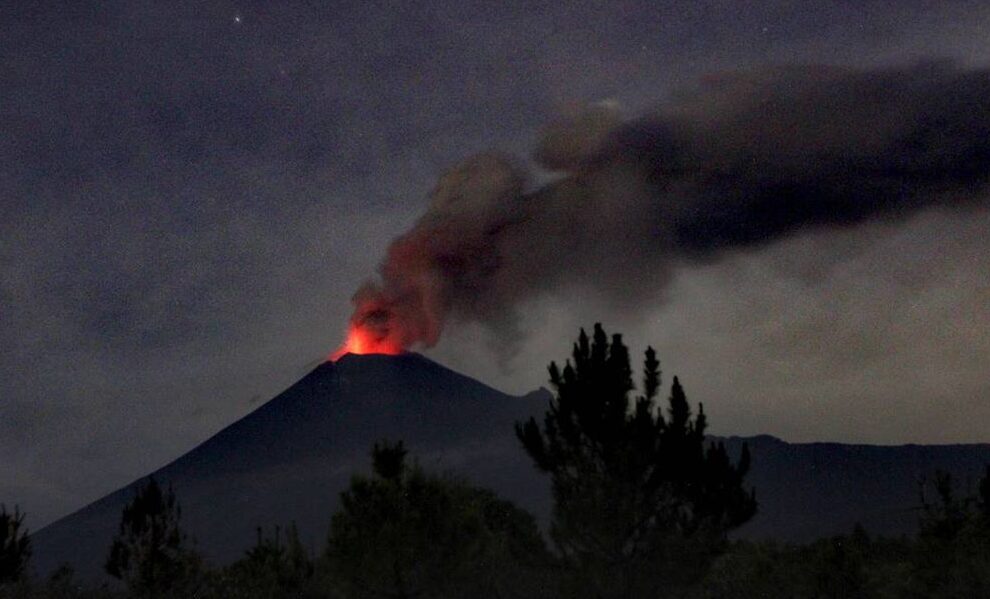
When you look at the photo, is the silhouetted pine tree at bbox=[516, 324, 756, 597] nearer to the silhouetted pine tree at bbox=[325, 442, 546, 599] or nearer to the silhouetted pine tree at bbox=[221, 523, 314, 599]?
the silhouetted pine tree at bbox=[325, 442, 546, 599]

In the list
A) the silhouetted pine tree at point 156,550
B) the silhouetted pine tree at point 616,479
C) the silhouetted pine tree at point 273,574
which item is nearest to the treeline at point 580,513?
the silhouetted pine tree at point 616,479

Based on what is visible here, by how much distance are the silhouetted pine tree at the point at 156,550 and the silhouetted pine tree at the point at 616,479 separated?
54.4ft

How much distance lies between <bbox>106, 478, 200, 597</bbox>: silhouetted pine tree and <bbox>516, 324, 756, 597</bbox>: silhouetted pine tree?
16.6 metres

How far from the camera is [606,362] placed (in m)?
26.5

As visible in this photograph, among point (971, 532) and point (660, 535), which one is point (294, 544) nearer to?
point (660, 535)

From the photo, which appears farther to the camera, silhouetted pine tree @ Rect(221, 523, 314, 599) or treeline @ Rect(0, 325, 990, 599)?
silhouetted pine tree @ Rect(221, 523, 314, 599)

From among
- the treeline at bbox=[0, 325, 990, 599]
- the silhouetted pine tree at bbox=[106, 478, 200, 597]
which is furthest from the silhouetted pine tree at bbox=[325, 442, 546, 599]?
the silhouetted pine tree at bbox=[106, 478, 200, 597]

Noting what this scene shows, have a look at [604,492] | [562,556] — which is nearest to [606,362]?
[604,492]

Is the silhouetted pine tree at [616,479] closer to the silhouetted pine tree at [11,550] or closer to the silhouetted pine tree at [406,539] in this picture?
the silhouetted pine tree at [406,539]

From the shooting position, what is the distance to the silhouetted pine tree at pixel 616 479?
26.1 metres

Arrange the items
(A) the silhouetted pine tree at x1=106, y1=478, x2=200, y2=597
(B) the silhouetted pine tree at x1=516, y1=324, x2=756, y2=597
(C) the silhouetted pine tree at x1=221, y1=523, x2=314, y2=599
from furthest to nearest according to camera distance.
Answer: (A) the silhouetted pine tree at x1=106, y1=478, x2=200, y2=597 → (C) the silhouetted pine tree at x1=221, y1=523, x2=314, y2=599 → (B) the silhouetted pine tree at x1=516, y1=324, x2=756, y2=597

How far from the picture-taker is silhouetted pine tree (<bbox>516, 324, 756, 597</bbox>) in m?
26.1

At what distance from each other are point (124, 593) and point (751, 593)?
26.4m

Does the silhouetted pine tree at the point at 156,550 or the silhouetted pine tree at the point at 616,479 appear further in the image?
the silhouetted pine tree at the point at 156,550
